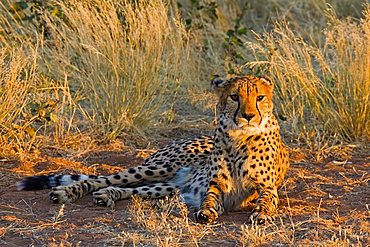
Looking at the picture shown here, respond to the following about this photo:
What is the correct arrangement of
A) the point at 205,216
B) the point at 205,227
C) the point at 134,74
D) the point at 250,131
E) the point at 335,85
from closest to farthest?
the point at 205,227 → the point at 205,216 → the point at 250,131 → the point at 335,85 → the point at 134,74

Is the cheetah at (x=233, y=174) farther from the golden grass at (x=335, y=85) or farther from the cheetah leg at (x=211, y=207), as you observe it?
the golden grass at (x=335, y=85)

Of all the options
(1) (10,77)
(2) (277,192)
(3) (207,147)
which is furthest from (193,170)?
(1) (10,77)

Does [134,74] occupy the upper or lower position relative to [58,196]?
upper

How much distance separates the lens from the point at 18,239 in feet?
12.8

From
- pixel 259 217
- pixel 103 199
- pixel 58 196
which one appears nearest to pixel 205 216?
pixel 259 217

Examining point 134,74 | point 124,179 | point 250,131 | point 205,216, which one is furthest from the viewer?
point 134,74

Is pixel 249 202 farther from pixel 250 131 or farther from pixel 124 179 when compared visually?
pixel 124 179

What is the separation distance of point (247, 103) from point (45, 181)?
4.25 ft

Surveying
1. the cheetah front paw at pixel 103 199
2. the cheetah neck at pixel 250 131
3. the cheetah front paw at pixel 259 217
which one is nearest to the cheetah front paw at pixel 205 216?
the cheetah front paw at pixel 259 217

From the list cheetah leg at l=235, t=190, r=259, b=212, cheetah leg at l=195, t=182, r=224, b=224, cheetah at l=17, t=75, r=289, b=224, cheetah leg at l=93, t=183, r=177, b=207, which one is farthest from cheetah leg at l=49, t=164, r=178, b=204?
cheetah leg at l=235, t=190, r=259, b=212

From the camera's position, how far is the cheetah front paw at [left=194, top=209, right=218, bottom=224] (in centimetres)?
415

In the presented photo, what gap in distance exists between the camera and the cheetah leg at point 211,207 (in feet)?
13.6

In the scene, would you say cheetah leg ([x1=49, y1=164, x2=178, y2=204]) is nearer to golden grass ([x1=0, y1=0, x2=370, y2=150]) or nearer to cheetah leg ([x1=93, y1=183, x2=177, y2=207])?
cheetah leg ([x1=93, y1=183, x2=177, y2=207])

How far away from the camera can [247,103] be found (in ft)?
14.3
